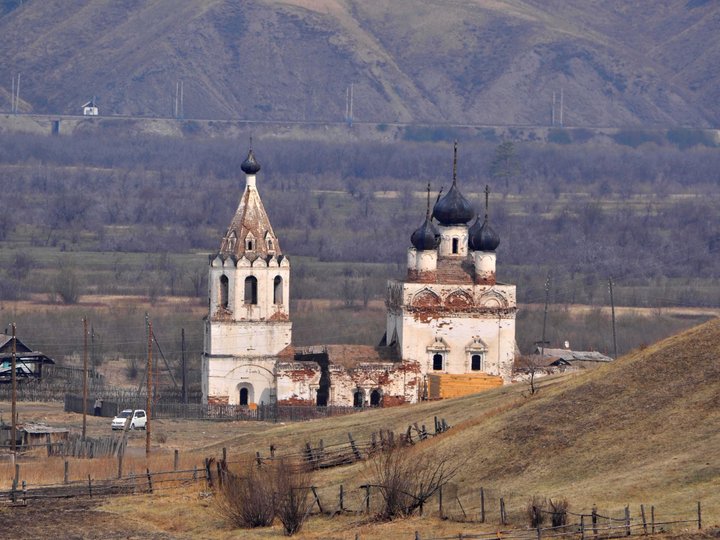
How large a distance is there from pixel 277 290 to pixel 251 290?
2.30ft

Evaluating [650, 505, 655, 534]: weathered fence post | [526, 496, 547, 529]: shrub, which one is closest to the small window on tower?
[526, 496, 547, 529]: shrub

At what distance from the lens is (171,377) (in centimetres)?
7006

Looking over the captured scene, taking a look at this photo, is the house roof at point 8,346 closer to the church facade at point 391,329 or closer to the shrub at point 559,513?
the church facade at point 391,329

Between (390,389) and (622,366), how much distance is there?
17.4m

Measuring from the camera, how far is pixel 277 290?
64.4 m

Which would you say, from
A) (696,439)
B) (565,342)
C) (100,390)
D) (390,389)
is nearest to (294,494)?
(696,439)

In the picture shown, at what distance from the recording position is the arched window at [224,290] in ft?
210

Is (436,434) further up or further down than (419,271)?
further down

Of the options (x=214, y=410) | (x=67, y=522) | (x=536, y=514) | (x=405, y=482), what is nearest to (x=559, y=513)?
(x=536, y=514)

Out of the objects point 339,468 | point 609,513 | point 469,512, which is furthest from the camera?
point 339,468

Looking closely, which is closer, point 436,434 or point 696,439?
point 696,439

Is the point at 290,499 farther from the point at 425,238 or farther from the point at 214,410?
the point at 425,238

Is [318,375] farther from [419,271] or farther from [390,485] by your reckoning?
[390,485]

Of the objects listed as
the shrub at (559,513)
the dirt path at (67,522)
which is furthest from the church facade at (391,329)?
the shrub at (559,513)
